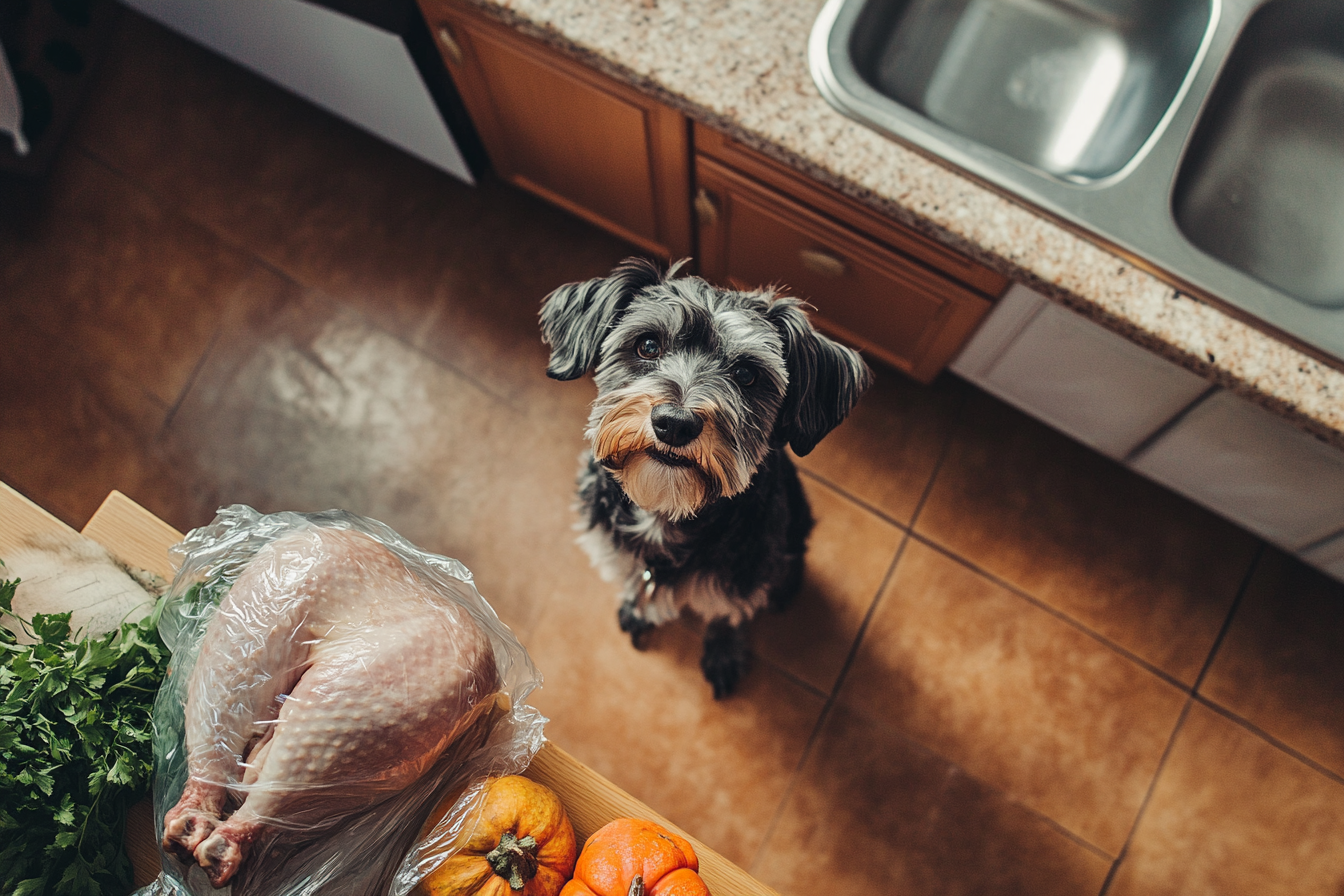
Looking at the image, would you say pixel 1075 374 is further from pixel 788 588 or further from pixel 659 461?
pixel 659 461

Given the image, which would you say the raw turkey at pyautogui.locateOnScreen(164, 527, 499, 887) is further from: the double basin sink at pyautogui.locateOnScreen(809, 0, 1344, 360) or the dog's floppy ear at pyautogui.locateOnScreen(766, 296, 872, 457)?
the double basin sink at pyautogui.locateOnScreen(809, 0, 1344, 360)

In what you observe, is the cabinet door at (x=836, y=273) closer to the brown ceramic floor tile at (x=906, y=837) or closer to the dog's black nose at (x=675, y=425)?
the dog's black nose at (x=675, y=425)

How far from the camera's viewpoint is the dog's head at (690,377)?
1012mm

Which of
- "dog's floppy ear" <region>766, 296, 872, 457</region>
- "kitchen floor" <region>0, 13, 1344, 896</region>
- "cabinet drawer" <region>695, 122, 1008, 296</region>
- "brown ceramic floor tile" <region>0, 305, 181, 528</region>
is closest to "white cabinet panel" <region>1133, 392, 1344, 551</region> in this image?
"kitchen floor" <region>0, 13, 1344, 896</region>

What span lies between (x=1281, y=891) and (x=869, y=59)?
216cm

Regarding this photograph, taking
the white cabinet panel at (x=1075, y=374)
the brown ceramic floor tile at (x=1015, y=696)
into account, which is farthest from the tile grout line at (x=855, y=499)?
the white cabinet panel at (x=1075, y=374)

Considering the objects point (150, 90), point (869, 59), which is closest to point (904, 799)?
point (869, 59)

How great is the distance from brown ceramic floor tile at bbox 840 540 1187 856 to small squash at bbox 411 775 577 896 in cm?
118

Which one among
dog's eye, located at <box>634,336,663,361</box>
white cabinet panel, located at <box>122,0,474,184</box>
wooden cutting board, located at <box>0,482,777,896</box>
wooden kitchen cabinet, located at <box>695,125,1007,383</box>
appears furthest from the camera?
white cabinet panel, located at <box>122,0,474,184</box>

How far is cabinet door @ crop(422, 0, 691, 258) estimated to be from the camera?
145 centimetres

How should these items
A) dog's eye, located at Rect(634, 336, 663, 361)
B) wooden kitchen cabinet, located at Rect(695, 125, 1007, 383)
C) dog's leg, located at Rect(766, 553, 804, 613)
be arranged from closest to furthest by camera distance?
dog's eye, located at Rect(634, 336, 663, 361) < wooden kitchen cabinet, located at Rect(695, 125, 1007, 383) < dog's leg, located at Rect(766, 553, 804, 613)

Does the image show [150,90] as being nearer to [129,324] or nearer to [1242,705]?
[129,324]

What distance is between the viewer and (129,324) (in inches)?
83.8

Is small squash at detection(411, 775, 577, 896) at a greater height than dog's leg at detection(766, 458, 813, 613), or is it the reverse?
dog's leg at detection(766, 458, 813, 613)
